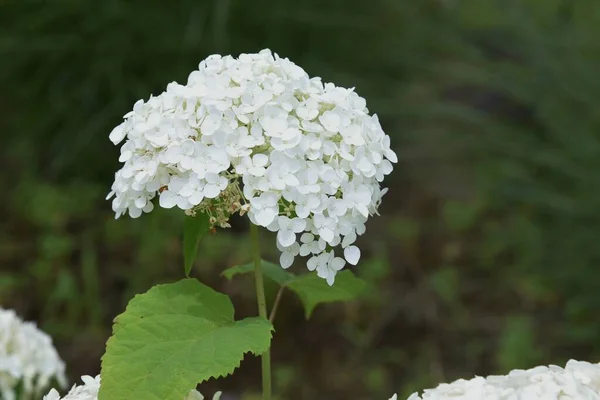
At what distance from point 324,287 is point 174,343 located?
0.31 m

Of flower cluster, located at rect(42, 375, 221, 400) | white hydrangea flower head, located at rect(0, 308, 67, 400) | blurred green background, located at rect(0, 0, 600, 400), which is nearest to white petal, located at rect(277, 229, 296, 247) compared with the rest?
flower cluster, located at rect(42, 375, 221, 400)

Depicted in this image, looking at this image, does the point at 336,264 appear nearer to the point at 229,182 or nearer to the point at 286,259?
the point at 286,259

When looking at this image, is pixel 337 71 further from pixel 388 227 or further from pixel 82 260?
pixel 82 260

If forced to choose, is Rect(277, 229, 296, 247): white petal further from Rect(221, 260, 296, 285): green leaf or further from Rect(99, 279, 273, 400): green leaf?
Rect(221, 260, 296, 285): green leaf

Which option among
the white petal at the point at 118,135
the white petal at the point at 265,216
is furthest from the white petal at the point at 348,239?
the white petal at the point at 118,135

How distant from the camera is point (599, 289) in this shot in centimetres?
260

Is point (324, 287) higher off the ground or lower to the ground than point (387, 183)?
lower

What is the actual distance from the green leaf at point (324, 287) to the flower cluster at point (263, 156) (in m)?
0.17

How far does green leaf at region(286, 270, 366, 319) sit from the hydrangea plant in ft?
0.56

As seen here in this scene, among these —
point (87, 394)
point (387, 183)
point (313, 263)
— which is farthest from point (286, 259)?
point (387, 183)

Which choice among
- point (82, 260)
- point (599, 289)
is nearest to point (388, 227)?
point (599, 289)

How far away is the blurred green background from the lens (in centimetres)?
267

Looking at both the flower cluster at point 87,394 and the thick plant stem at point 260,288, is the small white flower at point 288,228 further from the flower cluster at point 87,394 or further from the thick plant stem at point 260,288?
the flower cluster at point 87,394

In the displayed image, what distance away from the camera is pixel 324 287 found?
1180mm
